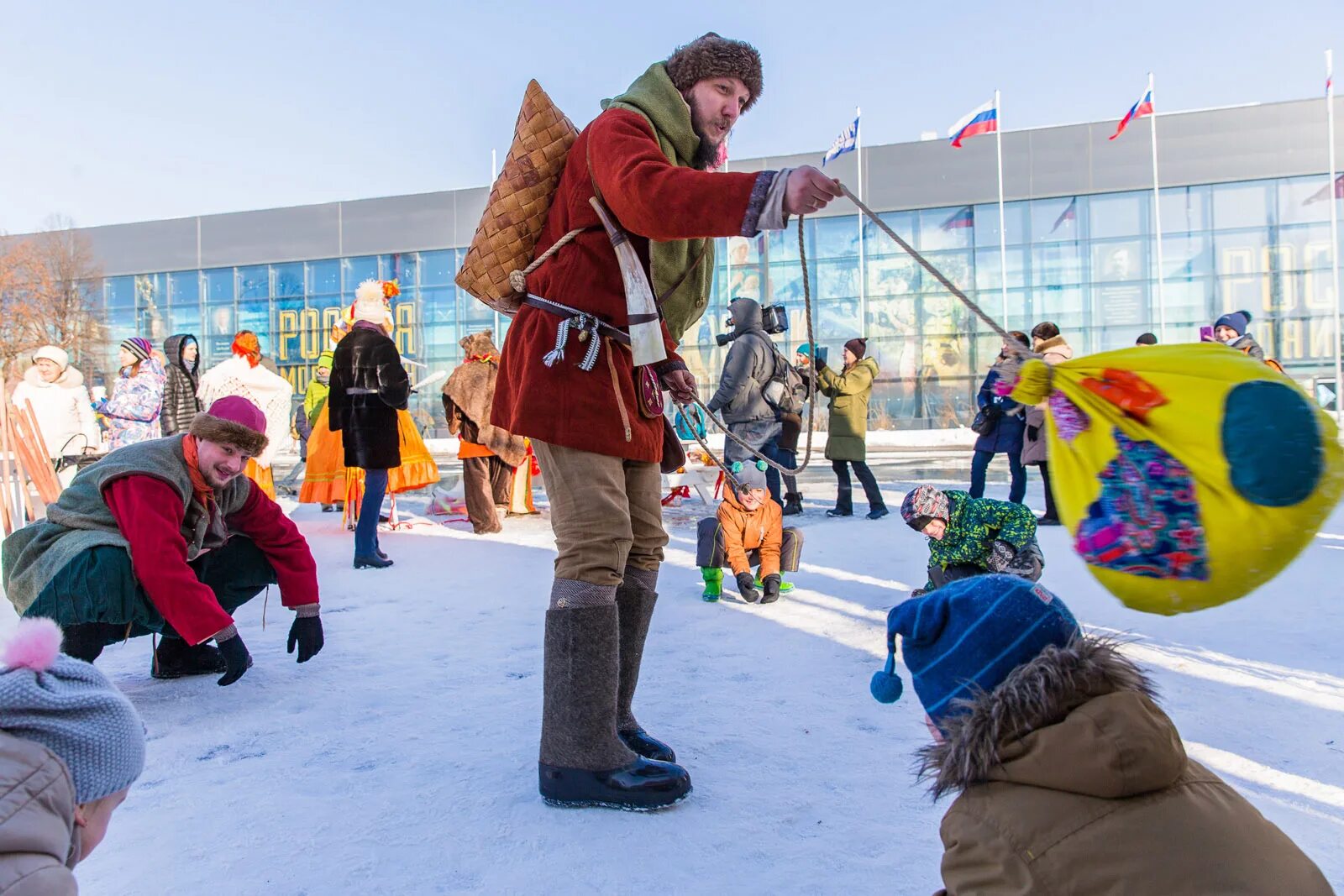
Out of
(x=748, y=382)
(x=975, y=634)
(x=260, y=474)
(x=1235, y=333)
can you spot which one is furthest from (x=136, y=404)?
(x=1235, y=333)

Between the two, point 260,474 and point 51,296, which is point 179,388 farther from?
point 51,296

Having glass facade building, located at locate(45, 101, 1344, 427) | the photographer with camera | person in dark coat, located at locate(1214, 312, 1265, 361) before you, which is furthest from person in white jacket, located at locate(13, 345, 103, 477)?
glass facade building, located at locate(45, 101, 1344, 427)

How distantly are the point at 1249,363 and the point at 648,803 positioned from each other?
1415 mm

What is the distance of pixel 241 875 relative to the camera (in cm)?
177

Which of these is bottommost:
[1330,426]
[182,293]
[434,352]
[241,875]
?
[241,875]

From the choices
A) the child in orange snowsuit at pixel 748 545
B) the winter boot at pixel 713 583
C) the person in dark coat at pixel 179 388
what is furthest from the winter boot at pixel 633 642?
the person in dark coat at pixel 179 388

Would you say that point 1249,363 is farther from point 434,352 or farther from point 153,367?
point 434,352

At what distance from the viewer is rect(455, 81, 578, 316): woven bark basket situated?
2.24 m

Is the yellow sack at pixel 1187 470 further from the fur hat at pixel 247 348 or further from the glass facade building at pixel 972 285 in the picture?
the glass facade building at pixel 972 285

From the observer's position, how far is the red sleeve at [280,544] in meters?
2.92

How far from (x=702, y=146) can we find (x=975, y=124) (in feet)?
60.6

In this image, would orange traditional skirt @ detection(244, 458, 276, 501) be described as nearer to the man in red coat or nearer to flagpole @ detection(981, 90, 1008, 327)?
the man in red coat

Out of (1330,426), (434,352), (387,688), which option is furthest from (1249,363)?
(434,352)

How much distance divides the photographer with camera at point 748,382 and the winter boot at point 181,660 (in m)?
3.91
